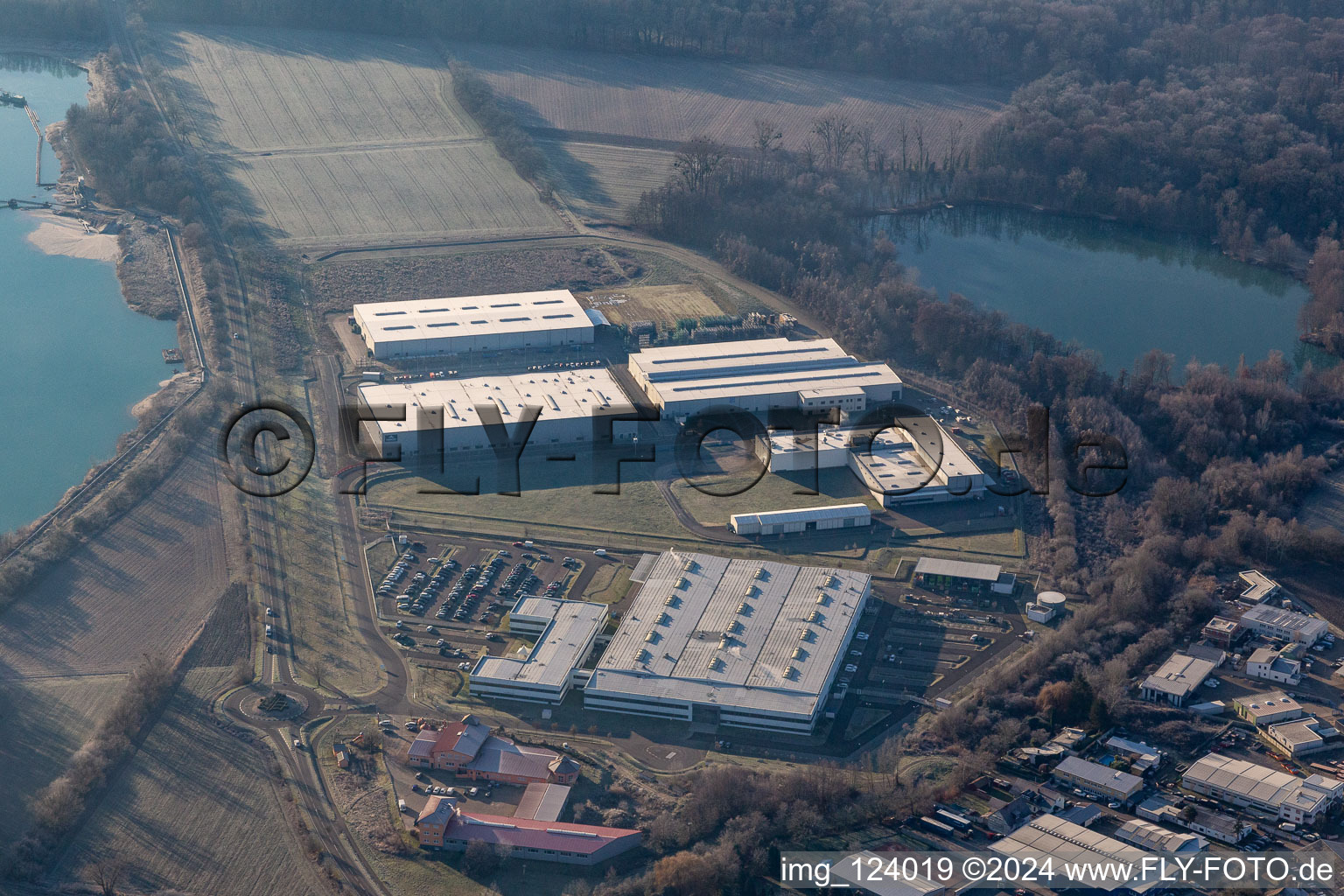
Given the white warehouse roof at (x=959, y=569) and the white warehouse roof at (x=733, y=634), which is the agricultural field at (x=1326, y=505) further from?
the white warehouse roof at (x=733, y=634)

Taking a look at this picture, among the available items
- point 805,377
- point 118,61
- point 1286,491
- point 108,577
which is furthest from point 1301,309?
point 118,61

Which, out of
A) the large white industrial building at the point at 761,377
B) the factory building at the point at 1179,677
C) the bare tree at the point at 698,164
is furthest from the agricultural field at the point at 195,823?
the bare tree at the point at 698,164

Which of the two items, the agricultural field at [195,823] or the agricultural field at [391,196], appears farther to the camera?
the agricultural field at [391,196]

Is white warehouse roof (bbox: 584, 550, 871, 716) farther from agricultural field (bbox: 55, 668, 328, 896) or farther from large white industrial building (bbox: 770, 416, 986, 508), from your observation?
agricultural field (bbox: 55, 668, 328, 896)

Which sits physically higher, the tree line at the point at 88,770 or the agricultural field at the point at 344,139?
the agricultural field at the point at 344,139

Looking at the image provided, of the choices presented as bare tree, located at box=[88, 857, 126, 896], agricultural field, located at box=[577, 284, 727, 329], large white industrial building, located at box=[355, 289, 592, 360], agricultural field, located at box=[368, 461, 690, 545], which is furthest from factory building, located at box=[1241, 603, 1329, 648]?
bare tree, located at box=[88, 857, 126, 896]

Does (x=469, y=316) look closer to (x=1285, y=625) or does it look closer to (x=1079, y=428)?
(x=1079, y=428)

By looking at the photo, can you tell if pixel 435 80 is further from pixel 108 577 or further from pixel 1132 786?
pixel 1132 786
